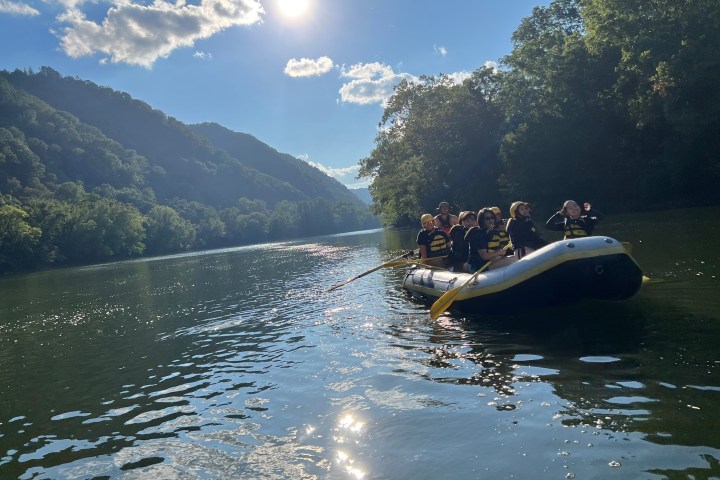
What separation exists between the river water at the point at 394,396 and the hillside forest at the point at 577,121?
23407 millimetres

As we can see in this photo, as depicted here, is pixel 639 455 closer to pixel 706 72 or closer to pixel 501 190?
pixel 706 72

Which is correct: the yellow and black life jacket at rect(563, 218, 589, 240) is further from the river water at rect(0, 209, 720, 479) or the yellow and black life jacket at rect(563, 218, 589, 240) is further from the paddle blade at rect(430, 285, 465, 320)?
the paddle blade at rect(430, 285, 465, 320)

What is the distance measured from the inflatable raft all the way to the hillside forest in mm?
26578

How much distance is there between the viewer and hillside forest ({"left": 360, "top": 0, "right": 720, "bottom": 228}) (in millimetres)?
30406

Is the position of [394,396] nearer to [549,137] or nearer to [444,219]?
[444,219]

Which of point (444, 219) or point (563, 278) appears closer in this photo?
point (563, 278)

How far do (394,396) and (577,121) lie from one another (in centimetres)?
3988

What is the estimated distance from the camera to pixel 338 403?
637 centimetres

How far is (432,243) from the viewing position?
13359mm

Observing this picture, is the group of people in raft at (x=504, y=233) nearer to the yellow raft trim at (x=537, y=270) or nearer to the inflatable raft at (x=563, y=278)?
the yellow raft trim at (x=537, y=270)

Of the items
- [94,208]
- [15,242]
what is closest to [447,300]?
[15,242]

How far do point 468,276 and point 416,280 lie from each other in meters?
2.57

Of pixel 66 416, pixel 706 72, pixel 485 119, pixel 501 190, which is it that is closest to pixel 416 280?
pixel 66 416

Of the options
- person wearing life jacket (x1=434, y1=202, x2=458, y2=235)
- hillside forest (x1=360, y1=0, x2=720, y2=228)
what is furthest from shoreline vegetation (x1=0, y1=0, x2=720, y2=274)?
person wearing life jacket (x1=434, y1=202, x2=458, y2=235)
